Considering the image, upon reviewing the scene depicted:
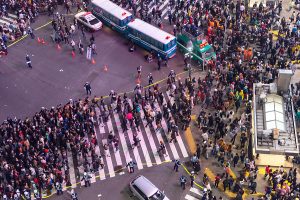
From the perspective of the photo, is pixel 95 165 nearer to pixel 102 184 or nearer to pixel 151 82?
pixel 102 184

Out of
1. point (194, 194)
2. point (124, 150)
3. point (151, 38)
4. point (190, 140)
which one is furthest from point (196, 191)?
point (151, 38)

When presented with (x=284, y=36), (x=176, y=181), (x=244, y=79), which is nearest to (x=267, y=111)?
(x=244, y=79)

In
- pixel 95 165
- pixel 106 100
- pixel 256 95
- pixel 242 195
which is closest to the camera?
pixel 242 195

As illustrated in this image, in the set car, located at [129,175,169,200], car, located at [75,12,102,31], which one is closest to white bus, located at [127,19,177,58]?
car, located at [75,12,102,31]

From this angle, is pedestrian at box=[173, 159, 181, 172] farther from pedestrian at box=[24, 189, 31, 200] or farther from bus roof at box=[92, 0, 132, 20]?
bus roof at box=[92, 0, 132, 20]

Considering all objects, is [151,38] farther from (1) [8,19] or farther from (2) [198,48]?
(1) [8,19]

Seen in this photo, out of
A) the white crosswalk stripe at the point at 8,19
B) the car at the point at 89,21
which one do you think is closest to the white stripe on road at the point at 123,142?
the car at the point at 89,21

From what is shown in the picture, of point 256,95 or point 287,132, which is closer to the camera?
point 287,132
